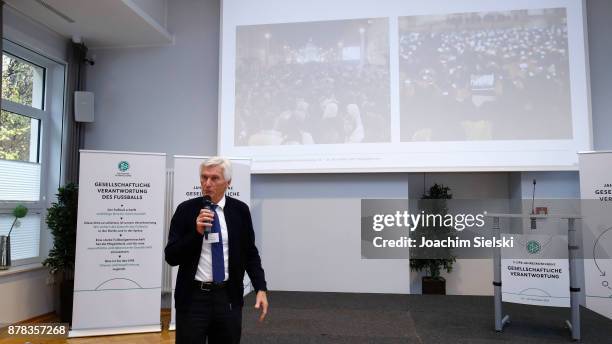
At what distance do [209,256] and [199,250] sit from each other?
2.2 inches

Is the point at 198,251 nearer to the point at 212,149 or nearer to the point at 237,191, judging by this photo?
the point at 237,191

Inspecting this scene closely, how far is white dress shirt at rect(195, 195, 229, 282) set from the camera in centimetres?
174

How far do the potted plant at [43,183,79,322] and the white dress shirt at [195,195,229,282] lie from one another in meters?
2.97

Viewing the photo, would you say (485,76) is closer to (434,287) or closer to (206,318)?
(434,287)

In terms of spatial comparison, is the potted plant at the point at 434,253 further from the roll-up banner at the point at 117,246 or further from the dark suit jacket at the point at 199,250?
the dark suit jacket at the point at 199,250

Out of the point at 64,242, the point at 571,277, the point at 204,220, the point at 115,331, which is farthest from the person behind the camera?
the point at 64,242

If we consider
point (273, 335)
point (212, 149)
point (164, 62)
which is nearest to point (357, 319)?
point (273, 335)

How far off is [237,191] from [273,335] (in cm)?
139

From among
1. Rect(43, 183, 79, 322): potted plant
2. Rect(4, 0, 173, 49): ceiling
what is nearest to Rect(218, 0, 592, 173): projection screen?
Rect(4, 0, 173, 49): ceiling

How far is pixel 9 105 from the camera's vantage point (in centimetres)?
438

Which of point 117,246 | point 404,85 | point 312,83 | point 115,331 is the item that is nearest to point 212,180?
point 117,246

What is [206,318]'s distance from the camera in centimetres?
172

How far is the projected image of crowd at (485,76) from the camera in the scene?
14.7 feet

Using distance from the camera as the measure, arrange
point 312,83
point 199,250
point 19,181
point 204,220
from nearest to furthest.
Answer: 1. point 204,220
2. point 199,250
3. point 19,181
4. point 312,83
